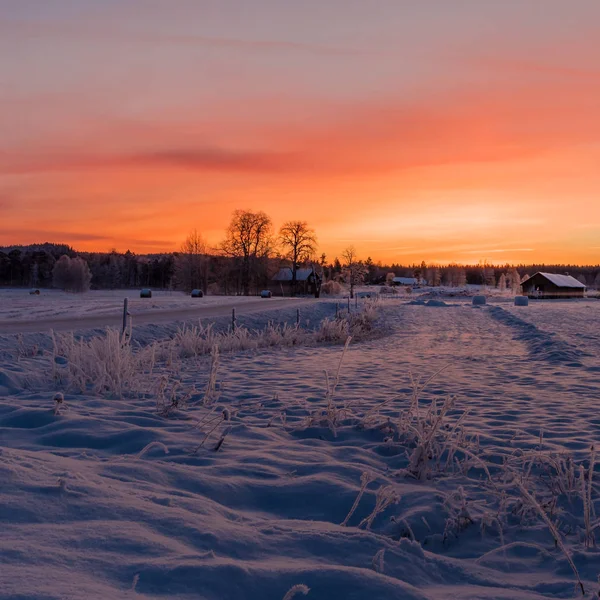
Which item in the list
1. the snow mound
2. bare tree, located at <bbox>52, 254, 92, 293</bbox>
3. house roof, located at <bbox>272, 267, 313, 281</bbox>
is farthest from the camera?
bare tree, located at <bbox>52, 254, 92, 293</bbox>

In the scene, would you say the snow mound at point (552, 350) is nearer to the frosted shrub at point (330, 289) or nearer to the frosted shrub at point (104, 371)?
the frosted shrub at point (104, 371)

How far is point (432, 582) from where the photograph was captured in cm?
311

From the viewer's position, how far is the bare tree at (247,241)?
72.4 metres

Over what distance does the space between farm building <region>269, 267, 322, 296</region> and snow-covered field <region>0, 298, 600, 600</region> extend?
69.3 metres

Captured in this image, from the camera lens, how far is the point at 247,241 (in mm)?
73000

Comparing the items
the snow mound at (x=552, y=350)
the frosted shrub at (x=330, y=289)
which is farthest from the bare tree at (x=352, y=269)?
the snow mound at (x=552, y=350)

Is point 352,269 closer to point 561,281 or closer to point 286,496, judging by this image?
point 561,281

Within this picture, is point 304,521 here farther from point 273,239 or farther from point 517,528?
point 273,239

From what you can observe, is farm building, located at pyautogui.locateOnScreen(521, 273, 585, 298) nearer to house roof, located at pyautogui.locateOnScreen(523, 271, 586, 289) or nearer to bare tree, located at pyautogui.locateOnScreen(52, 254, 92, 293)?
house roof, located at pyautogui.locateOnScreen(523, 271, 586, 289)

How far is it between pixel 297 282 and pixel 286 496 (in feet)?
243

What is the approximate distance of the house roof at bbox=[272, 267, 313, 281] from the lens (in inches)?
3063

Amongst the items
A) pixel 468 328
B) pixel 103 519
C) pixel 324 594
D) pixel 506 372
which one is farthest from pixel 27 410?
pixel 468 328

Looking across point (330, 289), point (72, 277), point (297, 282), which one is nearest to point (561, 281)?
point (330, 289)

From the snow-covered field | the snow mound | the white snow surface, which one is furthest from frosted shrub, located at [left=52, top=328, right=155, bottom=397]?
the white snow surface
